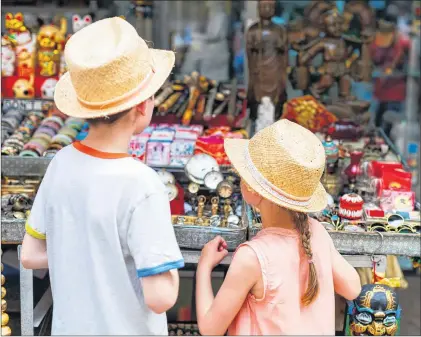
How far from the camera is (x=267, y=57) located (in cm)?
529

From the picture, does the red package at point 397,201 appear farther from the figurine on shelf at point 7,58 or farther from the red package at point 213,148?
the figurine on shelf at point 7,58

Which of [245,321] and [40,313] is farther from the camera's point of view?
[40,313]

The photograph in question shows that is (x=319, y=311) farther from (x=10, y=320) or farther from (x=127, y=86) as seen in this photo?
(x=10, y=320)

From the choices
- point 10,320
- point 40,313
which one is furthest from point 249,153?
A: point 10,320

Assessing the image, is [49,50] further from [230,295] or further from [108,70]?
[230,295]

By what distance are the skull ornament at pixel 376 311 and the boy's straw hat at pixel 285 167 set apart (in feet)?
3.30

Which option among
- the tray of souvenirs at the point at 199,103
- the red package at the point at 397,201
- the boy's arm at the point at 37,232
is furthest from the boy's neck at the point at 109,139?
the tray of souvenirs at the point at 199,103

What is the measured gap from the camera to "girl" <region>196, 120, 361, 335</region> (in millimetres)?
2016

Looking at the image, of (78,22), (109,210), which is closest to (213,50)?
(78,22)

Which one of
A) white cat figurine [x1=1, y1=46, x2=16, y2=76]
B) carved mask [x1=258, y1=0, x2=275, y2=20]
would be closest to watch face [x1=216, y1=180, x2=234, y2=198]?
white cat figurine [x1=1, y1=46, x2=16, y2=76]

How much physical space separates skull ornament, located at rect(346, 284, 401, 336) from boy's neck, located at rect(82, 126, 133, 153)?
1464mm

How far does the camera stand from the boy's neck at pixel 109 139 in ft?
6.31

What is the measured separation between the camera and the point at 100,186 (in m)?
1.88

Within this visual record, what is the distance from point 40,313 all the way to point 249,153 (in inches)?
70.5
